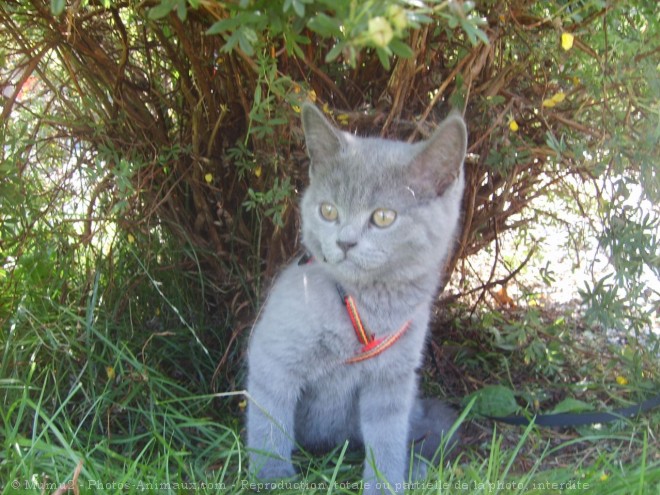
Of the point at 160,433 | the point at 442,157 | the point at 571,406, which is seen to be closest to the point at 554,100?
the point at 442,157

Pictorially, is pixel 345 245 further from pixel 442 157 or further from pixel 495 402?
pixel 495 402

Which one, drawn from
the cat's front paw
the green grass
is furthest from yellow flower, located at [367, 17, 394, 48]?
the cat's front paw

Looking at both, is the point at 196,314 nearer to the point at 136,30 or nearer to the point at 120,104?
the point at 120,104

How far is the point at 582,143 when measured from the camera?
6.22 feet

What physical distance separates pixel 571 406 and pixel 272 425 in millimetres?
925

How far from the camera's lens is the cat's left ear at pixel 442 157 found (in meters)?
1.52

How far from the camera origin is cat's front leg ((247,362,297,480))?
5.58 feet

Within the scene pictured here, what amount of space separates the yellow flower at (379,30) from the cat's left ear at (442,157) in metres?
0.56

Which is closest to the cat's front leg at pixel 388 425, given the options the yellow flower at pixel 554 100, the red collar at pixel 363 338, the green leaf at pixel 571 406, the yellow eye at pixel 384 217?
the red collar at pixel 363 338

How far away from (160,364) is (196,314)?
20 cm

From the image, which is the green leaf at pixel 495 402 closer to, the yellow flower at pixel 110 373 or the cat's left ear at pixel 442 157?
the cat's left ear at pixel 442 157

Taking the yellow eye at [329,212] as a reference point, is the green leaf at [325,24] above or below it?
above

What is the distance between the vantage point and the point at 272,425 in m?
1.71

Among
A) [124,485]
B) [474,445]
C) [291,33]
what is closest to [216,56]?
[291,33]
